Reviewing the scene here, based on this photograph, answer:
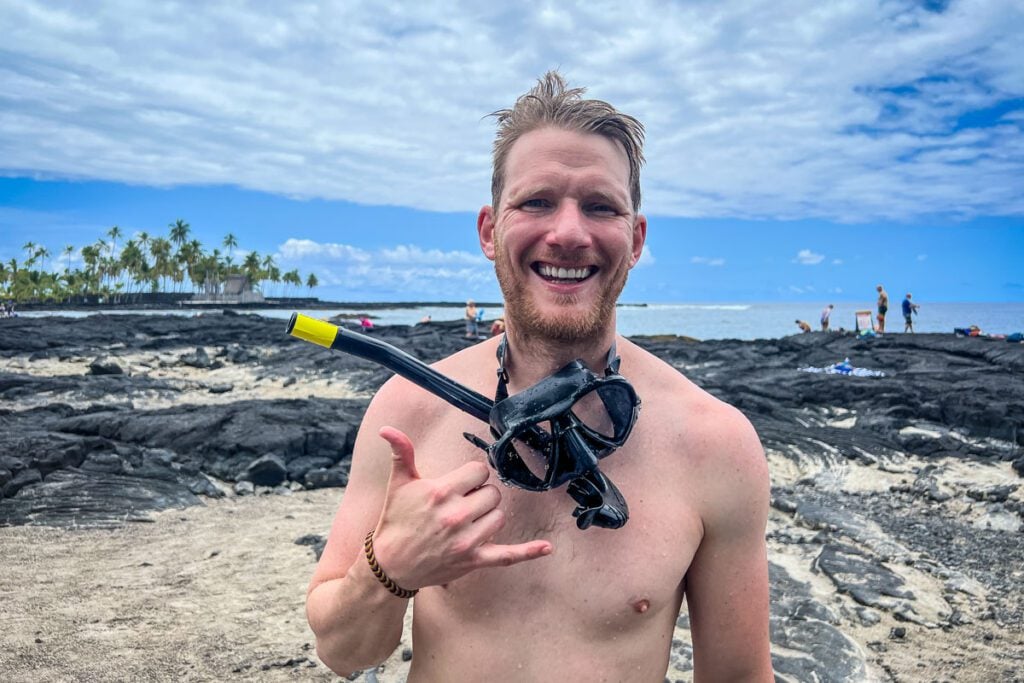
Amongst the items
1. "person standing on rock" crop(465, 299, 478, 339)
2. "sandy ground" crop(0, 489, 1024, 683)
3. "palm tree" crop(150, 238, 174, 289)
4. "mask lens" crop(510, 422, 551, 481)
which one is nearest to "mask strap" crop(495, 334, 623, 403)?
"mask lens" crop(510, 422, 551, 481)

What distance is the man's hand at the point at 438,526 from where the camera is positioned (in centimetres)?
145

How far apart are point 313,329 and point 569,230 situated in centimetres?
73

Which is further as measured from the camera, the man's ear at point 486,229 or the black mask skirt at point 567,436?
the man's ear at point 486,229

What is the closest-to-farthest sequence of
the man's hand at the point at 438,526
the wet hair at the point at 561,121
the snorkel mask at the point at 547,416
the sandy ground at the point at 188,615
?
the man's hand at the point at 438,526 → the snorkel mask at the point at 547,416 → the wet hair at the point at 561,121 → the sandy ground at the point at 188,615

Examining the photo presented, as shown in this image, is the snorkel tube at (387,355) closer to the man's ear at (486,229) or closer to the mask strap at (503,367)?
the mask strap at (503,367)

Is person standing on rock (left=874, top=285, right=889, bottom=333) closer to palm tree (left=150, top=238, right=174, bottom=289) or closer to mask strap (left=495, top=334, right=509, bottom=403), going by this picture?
mask strap (left=495, top=334, right=509, bottom=403)

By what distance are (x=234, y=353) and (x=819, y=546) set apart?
19.0 meters

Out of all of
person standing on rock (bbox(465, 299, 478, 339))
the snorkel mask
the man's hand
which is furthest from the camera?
person standing on rock (bbox(465, 299, 478, 339))

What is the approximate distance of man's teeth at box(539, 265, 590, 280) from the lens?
1851 millimetres

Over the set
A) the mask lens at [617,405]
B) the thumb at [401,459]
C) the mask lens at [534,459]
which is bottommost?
the mask lens at [534,459]

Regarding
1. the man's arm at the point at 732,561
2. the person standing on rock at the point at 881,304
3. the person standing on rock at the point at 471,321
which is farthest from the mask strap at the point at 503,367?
the person standing on rock at the point at 881,304

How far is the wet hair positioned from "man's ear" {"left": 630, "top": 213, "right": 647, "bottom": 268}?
41 mm

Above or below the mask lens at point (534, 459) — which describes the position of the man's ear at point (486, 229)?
above

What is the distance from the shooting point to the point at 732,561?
76.9 inches
